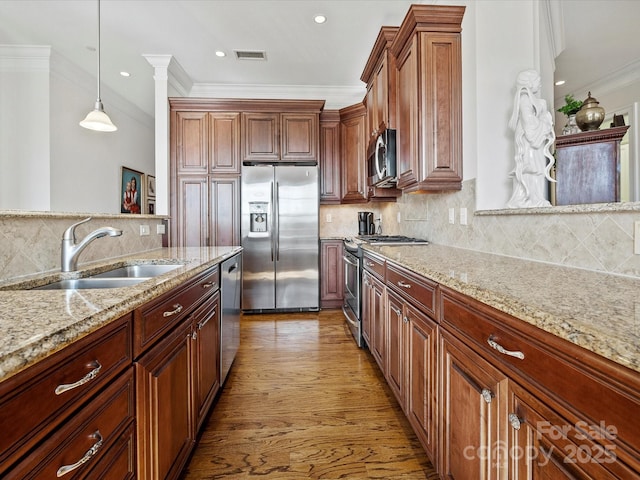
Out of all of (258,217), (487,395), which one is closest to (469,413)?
(487,395)

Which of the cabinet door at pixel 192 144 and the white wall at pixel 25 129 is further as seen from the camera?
the cabinet door at pixel 192 144

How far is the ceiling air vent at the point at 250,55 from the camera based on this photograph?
3.50 m

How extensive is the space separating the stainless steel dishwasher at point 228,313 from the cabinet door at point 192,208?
5.46 ft

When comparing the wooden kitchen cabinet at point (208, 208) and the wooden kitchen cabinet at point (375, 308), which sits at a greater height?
the wooden kitchen cabinet at point (208, 208)

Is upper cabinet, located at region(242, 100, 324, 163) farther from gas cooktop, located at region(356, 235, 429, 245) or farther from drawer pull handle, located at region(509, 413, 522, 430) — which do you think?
drawer pull handle, located at region(509, 413, 522, 430)

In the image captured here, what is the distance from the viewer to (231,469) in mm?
1406

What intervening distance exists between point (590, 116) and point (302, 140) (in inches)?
116

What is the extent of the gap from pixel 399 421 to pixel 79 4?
4218mm

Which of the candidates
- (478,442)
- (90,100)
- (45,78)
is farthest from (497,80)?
(90,100)

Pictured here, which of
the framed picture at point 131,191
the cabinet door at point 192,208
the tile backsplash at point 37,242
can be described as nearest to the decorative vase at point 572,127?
the tile backsplash at point 37,242

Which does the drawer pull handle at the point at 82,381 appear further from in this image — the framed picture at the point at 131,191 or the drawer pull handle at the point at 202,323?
the framed picture at the point at 131,191

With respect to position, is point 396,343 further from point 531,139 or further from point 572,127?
point 572,127

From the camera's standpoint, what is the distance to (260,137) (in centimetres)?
393

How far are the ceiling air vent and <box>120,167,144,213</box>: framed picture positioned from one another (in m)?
2.83
